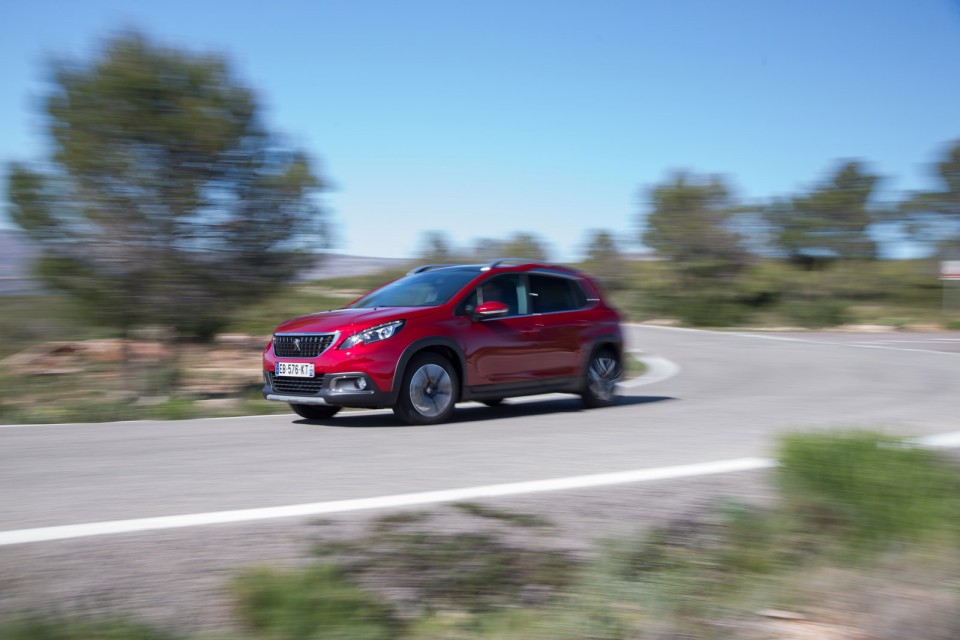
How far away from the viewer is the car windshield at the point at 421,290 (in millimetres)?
10922

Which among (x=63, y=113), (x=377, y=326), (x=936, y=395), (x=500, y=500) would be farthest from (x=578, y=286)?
(x=63, y=113)

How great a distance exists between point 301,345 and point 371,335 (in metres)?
0.83

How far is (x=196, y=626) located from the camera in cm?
379

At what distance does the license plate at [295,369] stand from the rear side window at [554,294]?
280cm

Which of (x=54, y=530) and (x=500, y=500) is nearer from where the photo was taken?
(x=54, y=530)

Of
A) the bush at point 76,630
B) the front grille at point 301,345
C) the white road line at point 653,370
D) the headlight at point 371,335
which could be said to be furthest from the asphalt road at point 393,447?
the bush at point 76,630

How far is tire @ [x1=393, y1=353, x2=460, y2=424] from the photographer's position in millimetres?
10164

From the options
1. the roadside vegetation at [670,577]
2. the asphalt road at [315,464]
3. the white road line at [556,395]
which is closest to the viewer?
the roadside vegetation at [670,577]

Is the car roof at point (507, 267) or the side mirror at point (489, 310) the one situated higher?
the car roof at point (507, 267)

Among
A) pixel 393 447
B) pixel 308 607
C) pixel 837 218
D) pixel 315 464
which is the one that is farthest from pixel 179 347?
pixel 837 218

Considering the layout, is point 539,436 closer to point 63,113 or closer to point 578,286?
point 578,286

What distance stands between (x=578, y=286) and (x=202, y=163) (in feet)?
19.2

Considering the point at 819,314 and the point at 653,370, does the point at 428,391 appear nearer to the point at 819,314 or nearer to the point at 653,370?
the point at 653,370

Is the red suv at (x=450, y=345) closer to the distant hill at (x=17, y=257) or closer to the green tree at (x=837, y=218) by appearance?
the distant hill at (x=17, y=257)
